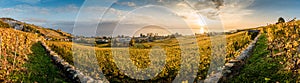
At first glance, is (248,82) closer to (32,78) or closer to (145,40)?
(32,78)

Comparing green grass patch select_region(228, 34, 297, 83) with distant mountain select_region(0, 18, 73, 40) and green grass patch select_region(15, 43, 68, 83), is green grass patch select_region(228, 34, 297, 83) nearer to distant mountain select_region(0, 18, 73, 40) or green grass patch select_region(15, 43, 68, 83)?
green grass patch select_region(15, 43, 68, 83)

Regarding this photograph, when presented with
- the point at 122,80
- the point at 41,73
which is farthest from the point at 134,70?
→ the point at 41,73

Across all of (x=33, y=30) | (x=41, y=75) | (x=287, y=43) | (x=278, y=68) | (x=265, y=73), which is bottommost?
(x=33, y=30)

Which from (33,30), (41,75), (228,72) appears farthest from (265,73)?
(33,30)

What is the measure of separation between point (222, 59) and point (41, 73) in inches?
423

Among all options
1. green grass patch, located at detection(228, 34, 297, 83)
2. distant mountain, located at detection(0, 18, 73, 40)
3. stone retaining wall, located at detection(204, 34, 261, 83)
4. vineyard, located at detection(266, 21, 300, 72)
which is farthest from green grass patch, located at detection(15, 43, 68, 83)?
distant mountain, located at detection(0, 18, 73, 40)

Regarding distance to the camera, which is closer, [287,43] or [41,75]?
[287,43]

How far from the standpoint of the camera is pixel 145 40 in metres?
41.1

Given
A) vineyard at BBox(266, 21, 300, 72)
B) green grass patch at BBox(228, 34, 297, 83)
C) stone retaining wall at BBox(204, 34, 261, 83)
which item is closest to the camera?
stone retaining wall at BBox(204, 34, 261, 83)

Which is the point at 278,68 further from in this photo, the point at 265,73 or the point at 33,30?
the point at 33,30

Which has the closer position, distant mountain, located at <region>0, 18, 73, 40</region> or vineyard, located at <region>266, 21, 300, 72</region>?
vineyard, located at <region>266, 21, 300, 72</region>

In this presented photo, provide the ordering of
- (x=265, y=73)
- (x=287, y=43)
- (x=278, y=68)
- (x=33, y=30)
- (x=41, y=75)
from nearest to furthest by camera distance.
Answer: (x=265, y=73), (x=278, y=68), (x=287, y=43), (x=41, y=75), (x=33, y=30)

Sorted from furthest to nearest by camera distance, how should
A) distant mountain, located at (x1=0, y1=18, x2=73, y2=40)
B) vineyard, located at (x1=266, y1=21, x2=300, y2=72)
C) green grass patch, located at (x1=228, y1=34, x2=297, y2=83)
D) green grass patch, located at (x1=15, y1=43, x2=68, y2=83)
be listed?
1. distant mountain, located at (x1=0, y1=18, x2=73, y2=40)
2. green grass patch, located at (x1=15, y1=43, x2=68, y2=83)
3. vineyard, located at (x1=266, y1=21, x2=300, y2=72)
4. green grass patch, located at (x1=228, y1=34, x2=297, y2=83)

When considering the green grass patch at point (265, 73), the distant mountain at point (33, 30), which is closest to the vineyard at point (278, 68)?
the green grass patch at point (265, 73)
